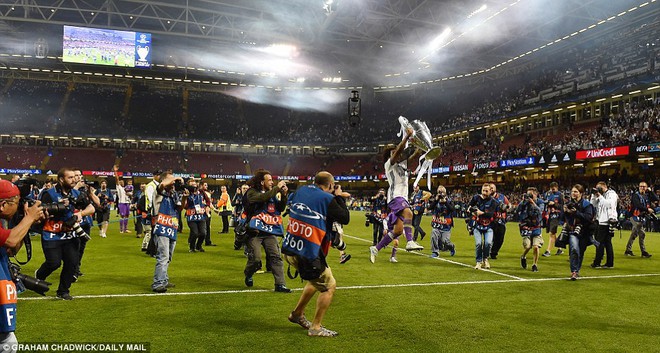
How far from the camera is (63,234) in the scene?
23.7 feet

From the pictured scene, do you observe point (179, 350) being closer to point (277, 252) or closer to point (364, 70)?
point (277, 252)

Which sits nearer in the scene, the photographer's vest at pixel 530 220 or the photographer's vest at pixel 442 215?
the photographer's vest at pixel 530 220

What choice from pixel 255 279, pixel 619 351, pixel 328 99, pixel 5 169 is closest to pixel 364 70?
pixel 328 99

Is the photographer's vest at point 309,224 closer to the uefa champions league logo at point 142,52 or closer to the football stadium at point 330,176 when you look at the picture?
the football stadium at point 330,176

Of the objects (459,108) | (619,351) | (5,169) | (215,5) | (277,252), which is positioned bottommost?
(619,351)

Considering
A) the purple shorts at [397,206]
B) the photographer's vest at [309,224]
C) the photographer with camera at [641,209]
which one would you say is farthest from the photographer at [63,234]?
the photographer with camera at [641,209]

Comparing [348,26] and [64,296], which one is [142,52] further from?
[64,296]

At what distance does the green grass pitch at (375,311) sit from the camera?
219 inches

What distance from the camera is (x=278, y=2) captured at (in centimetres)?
3756

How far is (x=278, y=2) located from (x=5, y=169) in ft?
136

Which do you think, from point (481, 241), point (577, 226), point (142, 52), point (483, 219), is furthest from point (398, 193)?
point (142, 52)

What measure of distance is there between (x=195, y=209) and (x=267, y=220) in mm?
6023

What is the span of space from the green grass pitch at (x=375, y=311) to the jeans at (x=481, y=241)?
512 mm

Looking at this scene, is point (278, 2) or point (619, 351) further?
point (278, 2)
